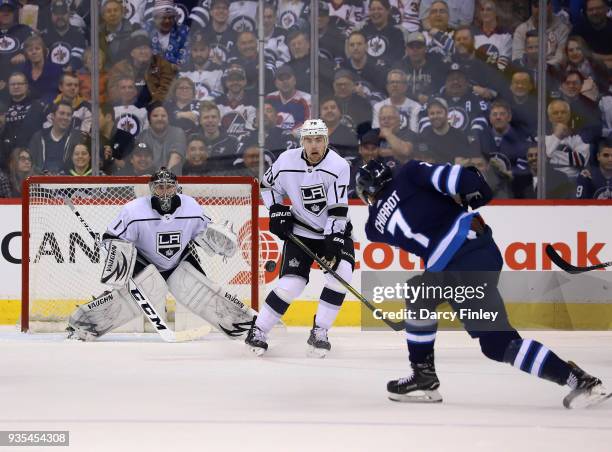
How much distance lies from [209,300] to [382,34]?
2192 mm

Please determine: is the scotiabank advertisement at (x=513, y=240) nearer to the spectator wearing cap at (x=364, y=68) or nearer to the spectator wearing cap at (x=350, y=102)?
the spectator wearing cap at (x=350, y=102)

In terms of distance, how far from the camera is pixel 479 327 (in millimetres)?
3740

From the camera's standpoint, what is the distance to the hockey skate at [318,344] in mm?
5453

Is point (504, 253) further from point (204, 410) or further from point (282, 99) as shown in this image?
point (204, 410)

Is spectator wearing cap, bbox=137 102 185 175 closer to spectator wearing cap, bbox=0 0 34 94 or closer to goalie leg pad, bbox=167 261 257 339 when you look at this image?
spectator wearing cap, bbox=0 0 34 94

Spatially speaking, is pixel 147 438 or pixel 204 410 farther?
pixel 204 410

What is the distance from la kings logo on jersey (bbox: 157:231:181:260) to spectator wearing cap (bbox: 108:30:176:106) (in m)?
1.46

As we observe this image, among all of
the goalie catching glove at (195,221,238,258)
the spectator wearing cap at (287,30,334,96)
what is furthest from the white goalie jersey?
the spectator wearing cap at (287,30,334,96)

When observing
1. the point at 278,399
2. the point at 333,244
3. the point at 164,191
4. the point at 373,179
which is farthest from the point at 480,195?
the point at 164,191

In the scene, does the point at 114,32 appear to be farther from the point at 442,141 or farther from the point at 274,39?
the point at 442,141

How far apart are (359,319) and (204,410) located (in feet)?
10.2

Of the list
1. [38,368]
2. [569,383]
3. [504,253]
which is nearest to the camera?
[569,383]

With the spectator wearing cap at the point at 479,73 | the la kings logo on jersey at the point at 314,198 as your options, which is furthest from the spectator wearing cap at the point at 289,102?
the la kings logo on jersey at the point at 314,198

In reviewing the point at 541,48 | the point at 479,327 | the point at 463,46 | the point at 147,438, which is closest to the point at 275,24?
the point at 463,46
